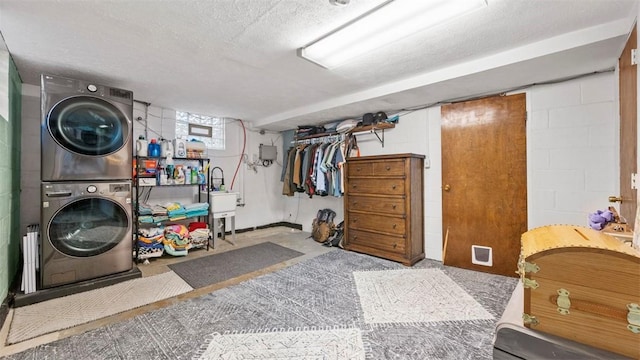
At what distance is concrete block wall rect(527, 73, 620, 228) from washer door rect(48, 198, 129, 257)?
4294 mm

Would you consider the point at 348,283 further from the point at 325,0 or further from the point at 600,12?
the point at 600,12

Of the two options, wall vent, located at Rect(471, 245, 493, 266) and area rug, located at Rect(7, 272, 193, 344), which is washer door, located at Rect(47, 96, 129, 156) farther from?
wall vent, located at Rect(471, 245, 493, 266)

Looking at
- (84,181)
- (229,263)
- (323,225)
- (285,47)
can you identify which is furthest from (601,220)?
(84,181)

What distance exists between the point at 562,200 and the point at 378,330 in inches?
89.6

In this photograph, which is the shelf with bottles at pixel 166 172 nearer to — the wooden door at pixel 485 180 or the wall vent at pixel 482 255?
the wooden door at pixel 485 180

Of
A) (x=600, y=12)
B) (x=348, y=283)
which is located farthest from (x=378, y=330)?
(x=600, y=12)

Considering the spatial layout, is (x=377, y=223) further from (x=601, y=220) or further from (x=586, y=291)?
(x=586, y=291)

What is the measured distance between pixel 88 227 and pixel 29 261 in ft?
1.50

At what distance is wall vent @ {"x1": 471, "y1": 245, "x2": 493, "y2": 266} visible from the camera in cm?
293

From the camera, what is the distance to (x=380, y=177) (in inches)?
134

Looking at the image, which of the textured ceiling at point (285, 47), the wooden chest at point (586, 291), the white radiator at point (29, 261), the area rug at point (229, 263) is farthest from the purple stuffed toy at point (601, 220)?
the white radiator at point (29, 261)

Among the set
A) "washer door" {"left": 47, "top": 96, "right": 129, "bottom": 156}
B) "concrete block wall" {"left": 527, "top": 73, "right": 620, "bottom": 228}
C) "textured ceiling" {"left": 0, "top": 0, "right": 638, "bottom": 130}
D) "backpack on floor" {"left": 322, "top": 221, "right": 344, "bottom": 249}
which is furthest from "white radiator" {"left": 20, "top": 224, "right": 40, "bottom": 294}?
"concrete block wall" {"left": 527, "top": 73, "right": 620, "bottom": 228}

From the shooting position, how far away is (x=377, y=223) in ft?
11.3

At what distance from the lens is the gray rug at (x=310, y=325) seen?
1619mm
